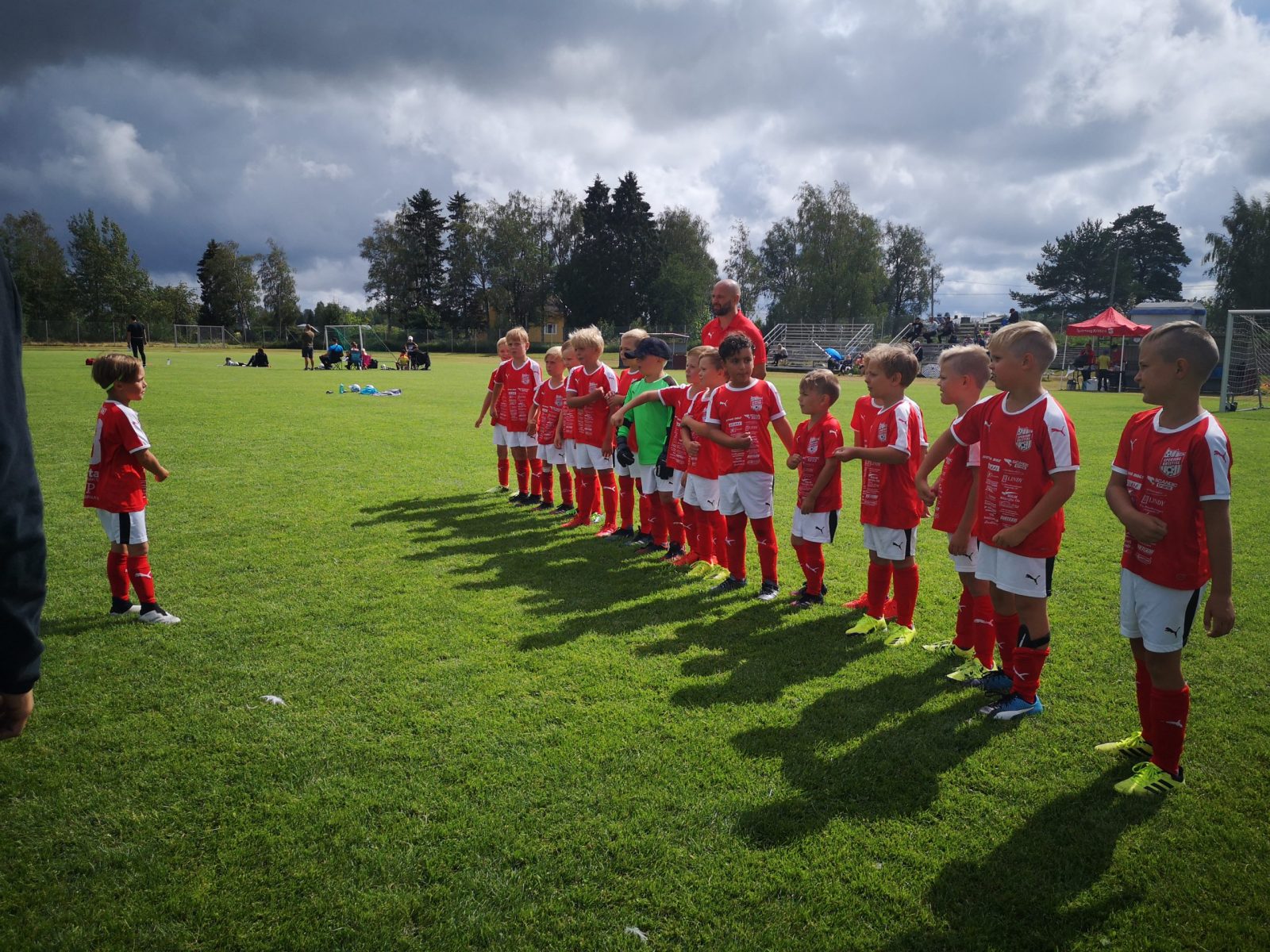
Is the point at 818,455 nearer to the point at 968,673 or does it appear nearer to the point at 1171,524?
the point at 968,673

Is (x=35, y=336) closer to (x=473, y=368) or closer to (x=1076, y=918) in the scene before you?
(x=473, y=368)

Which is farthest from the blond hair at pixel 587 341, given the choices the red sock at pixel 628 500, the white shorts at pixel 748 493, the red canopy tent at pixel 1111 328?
the red canopy tent at pixel 1111 328

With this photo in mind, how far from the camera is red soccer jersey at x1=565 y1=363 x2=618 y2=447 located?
26.7 feet

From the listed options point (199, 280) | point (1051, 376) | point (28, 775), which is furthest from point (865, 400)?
point (199, 280)

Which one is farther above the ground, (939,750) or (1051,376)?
(1051,376)

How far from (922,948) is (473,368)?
41647 mm

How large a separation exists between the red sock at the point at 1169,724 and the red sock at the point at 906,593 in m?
1.84

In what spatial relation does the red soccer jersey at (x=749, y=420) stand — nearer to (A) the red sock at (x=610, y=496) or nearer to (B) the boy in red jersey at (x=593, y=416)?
(B) the boy in red jersey at (x=593, y=416)

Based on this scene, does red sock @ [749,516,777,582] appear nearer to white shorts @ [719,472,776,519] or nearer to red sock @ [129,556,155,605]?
white shorts @ [719,472,776,519]

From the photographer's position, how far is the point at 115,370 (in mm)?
5195

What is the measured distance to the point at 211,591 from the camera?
592cm

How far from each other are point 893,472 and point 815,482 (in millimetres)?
695

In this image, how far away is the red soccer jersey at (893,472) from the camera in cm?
503

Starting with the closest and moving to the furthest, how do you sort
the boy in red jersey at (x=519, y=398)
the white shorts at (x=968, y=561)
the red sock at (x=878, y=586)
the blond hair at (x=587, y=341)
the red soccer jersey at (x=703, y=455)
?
the white shorts at (x=968, y=561) < the red sock at (x=878, y=586) < the red soccer jersey at (x=703, y=455) < the blond hair at (x=587, y=341) < the boy in red jersey at (x=519, y=398)
